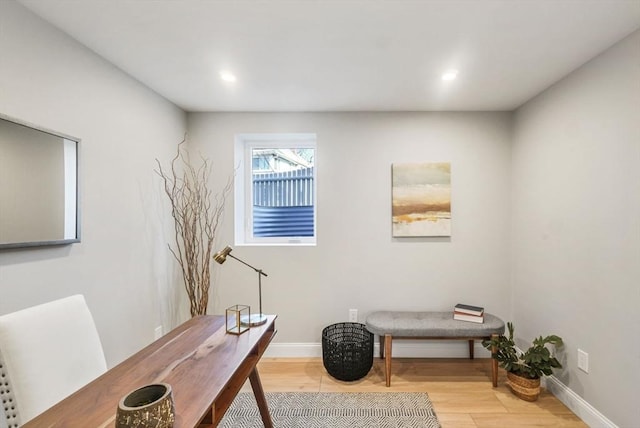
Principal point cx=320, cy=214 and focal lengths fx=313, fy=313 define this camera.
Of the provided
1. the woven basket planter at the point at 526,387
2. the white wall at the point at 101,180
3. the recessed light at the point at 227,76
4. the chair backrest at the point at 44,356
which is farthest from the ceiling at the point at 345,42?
the woven basket planter at the point at 526,387

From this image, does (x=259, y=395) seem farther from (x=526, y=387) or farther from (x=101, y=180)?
(x=526, y=387)

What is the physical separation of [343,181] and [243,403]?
1962 millimetres

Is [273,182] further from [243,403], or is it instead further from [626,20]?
[626,20]

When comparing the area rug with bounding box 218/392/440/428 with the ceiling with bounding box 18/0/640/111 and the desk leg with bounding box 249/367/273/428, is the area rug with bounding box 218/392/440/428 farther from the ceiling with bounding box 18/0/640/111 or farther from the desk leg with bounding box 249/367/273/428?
the ceiling with bounding box 18/0/640/111

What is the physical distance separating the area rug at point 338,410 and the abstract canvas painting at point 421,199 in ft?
4.44

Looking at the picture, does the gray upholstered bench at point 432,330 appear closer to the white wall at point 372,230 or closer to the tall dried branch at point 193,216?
the white wall at point 372,230

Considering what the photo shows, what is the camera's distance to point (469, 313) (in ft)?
8.56

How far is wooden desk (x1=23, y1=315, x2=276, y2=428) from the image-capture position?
91cm

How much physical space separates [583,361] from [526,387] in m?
0.42

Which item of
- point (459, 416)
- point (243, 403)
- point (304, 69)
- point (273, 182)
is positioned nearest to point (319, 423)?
point (243, 403)

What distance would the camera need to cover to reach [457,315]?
266cm

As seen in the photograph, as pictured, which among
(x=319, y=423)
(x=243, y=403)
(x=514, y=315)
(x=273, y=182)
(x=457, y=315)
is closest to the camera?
(x=319, y=423)

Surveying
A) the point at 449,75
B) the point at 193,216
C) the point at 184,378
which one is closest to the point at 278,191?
the point at 193,216

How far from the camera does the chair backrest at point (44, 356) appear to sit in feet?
3.28
